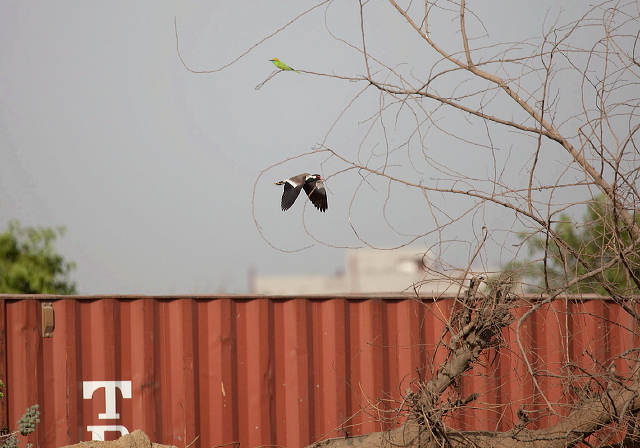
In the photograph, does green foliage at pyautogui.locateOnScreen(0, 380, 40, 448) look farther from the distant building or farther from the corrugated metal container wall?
the distant building

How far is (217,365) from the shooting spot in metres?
5.82

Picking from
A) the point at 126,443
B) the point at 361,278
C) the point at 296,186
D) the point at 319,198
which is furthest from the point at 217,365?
the point at 361,278

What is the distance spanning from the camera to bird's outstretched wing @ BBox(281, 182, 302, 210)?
192 inches

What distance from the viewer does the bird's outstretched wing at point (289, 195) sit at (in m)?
4.88

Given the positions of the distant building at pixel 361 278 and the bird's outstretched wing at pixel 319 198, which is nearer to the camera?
the bird's outstretched wing at pixel 319 198

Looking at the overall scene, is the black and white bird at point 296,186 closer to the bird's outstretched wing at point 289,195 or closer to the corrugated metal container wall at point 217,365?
the bird's outstretched wing at point 289,195

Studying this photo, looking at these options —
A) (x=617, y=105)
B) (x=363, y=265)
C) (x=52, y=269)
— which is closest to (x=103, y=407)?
(x=617, y=105)

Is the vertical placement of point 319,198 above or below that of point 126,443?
above

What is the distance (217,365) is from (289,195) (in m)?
1.82

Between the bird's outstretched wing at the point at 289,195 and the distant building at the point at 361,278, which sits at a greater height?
the bird's outstretched wing at the point at 289,195

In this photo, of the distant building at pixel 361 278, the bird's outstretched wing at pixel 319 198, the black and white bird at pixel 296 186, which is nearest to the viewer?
the black and white bird at pixel 296 186

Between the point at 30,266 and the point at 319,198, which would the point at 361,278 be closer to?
the point at 30,266

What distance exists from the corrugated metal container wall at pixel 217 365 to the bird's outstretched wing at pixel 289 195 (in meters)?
1.23

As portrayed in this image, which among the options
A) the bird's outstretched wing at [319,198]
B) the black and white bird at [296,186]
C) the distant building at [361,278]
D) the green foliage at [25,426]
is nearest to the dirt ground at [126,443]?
the green foliage at [25,426]
